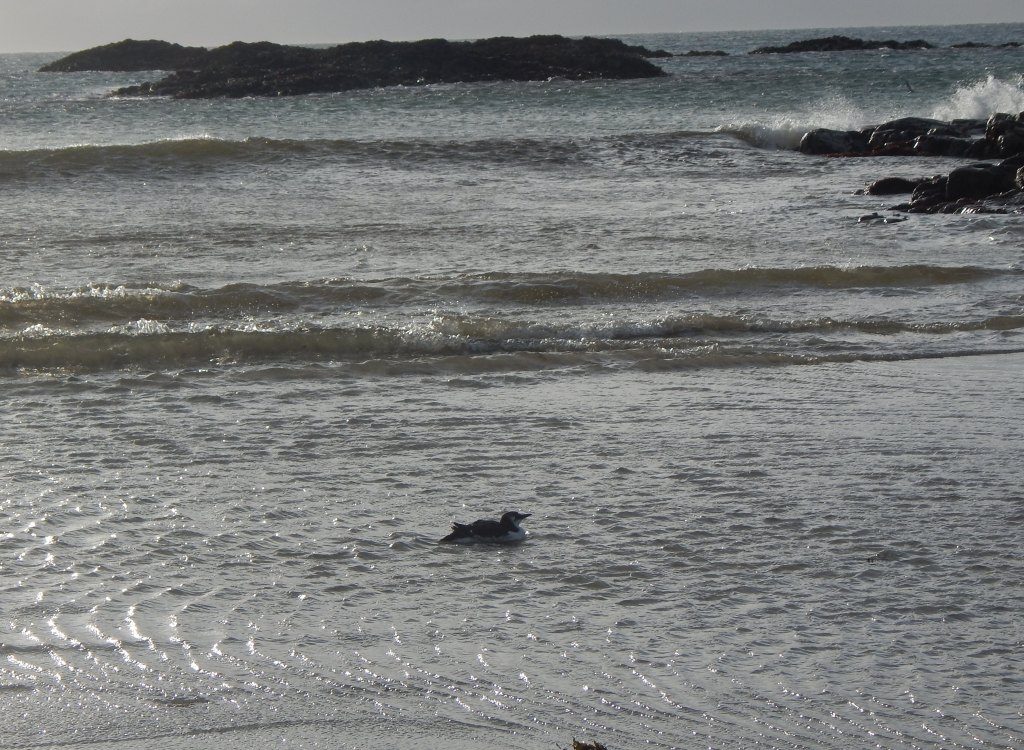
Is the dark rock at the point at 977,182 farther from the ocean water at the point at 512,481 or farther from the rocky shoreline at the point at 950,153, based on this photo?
the ocean water at the point at 512,481

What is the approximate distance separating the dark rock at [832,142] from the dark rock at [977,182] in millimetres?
6386

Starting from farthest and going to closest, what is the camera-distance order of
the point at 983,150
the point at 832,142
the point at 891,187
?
the point at 832,142
the point at 983,150
the point at 891,187

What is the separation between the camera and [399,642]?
3.85 meters

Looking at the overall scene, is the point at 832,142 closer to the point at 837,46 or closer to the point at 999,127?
the point at 999,127

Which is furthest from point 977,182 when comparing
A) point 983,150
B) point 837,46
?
point 837,46

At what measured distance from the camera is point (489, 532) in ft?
15.2

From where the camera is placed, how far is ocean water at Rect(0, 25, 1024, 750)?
3.53 metres

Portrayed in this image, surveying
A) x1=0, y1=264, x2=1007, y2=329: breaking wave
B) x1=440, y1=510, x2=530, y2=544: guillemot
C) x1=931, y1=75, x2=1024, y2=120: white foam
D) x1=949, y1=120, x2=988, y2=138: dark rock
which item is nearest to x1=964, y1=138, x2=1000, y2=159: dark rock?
x1=949, y1=120, x2=988, y2=138: dark rock

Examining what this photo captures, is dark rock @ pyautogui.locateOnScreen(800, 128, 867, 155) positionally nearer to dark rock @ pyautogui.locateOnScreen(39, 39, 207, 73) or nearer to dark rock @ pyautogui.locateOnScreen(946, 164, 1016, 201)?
dark rock @ pyautogui.locateOnScreen(946, 164, 1016, 201)

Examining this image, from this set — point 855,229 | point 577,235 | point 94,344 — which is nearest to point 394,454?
point 94,344

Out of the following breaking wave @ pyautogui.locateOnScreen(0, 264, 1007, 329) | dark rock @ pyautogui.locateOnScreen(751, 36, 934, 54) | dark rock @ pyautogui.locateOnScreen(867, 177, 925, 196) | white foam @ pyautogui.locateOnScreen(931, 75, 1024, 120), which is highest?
dark rock @ pyautogui.locateOnScreen(751, 36, 934, 54)

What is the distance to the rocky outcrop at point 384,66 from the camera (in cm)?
4278

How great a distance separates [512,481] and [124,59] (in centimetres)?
8218

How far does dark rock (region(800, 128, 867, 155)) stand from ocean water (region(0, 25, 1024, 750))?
921 cm
